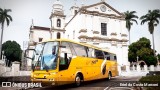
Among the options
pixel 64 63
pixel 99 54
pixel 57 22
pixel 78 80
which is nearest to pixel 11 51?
pixel 57 22

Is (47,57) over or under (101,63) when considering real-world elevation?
over

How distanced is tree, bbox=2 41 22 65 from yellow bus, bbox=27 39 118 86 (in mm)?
47018

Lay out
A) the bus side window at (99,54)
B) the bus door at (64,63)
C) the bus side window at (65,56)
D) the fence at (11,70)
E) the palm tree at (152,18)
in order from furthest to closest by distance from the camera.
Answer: the palm tree at (152,18) → the fence at (11,70) → the bus side window at (99,54) → the bus side window at (65,56) → the bus door at (64,63)

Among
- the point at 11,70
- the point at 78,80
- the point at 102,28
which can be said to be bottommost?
the point at 78,80

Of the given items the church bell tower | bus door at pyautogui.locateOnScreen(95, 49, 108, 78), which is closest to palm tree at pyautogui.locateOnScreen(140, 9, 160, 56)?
the church bell tower

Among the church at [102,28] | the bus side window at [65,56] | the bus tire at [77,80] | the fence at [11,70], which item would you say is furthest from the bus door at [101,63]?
the church at [102,28]

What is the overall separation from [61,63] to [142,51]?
39.8 m

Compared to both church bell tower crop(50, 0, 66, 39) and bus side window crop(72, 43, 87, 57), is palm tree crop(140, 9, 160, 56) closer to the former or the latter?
church bell tower crop(50, 0, 66, 39)

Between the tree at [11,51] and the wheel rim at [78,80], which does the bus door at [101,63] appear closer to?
the wheel rim at [78,80]

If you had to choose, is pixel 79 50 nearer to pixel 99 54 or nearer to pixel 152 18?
pixel 99 54

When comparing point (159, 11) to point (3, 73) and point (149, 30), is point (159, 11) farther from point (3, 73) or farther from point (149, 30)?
point (3, 73)

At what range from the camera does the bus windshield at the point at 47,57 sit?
10969 millimetres

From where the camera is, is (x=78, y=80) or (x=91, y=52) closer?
(x=78, y=80)

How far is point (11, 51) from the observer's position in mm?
56188
